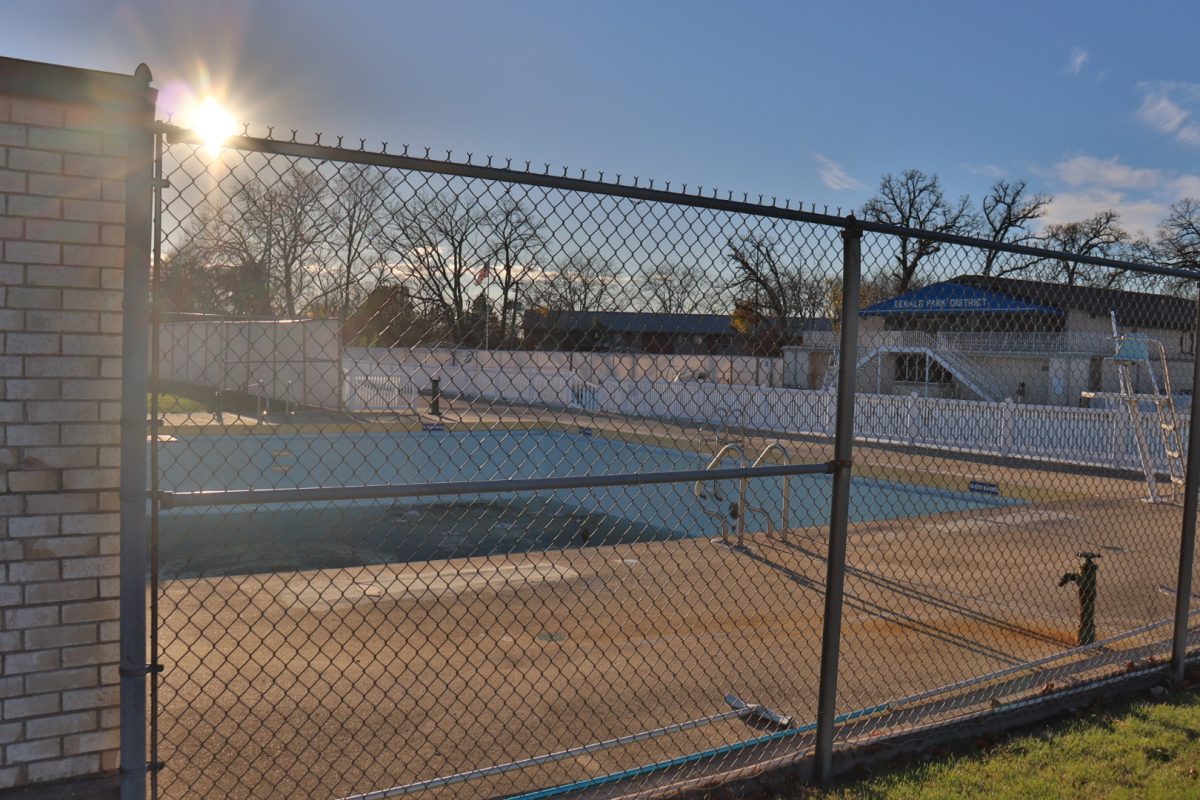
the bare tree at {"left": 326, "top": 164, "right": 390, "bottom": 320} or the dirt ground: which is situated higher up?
the bare tree at {"left": 326, "top": 164, "right": 390, "bottom": 320}

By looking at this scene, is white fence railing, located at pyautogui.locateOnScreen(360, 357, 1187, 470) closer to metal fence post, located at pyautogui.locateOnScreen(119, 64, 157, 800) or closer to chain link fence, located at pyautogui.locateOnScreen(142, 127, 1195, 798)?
chain link fence, located at pyautogui.locateOnScreen(142, 127, 1195, 798)

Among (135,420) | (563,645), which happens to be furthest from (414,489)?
(563,645)

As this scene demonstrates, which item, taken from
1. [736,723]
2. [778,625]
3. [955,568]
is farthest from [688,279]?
[955,568]

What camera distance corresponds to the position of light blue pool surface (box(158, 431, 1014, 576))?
958 cm

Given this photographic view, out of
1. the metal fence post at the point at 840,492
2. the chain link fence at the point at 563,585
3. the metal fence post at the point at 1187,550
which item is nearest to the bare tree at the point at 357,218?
the chain link fence at the point at 563,585

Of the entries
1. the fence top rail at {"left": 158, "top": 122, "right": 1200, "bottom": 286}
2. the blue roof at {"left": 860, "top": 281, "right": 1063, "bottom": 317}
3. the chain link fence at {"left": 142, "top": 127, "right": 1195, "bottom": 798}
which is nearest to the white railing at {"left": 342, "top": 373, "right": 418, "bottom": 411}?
the chain link fence at {"left": 142, "top": 127, "right": 1195, "bottom": 798}

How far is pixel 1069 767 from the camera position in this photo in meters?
3.74

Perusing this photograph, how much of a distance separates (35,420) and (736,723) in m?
3.08

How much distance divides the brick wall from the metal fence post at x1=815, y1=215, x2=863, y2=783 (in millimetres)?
2473

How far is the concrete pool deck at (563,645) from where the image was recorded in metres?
3.83

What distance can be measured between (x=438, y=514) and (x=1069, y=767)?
31.7 ft

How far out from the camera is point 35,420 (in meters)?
2.75

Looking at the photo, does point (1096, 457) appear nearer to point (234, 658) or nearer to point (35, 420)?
point (234, 658)

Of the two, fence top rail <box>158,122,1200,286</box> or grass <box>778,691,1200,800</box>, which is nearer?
fence top rail <box>158,122,1200,286</box>
